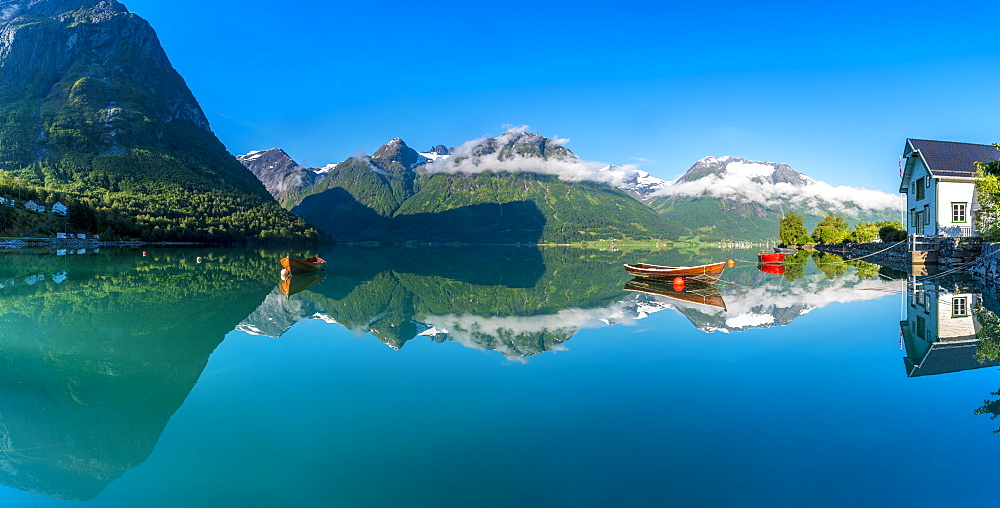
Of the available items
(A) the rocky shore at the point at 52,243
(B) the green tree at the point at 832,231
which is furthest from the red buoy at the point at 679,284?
(A) the rocky shore at the point at 52,243

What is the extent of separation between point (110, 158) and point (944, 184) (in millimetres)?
191995

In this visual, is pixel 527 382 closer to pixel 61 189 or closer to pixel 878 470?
pixel 878 470

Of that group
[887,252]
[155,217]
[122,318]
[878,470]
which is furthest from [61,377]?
[155,217]

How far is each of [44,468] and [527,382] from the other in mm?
6309

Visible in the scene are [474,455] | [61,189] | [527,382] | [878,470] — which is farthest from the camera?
[61,189]

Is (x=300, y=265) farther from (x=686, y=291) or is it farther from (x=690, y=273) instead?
(x=690, y=273)

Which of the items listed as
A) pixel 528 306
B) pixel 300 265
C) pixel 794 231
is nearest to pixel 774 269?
pixel 528 306

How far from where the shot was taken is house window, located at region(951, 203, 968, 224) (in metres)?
35.2

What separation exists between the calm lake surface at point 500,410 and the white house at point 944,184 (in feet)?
89.9

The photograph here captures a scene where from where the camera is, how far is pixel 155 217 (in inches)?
4466

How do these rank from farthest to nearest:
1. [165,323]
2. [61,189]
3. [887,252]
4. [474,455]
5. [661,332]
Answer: [61,189] < [887,252] < [165,323] < [661,332] < [474,455]

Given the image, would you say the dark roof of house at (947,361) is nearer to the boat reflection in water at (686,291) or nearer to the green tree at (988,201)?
the boat reflection in water at (686,291)

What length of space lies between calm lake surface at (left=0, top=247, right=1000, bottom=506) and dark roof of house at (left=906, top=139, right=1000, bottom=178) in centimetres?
2880

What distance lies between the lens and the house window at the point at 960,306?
1403 centimetres
